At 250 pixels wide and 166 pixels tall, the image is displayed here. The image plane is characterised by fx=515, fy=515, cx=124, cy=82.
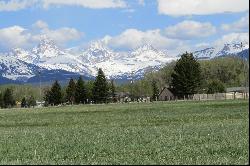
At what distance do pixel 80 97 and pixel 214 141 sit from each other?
138 m

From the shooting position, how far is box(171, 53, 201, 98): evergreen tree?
135250 millimetres

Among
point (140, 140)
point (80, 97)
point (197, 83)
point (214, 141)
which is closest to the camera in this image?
point (214, 141)

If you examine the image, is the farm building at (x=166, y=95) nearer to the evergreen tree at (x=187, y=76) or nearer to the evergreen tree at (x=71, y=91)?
the evergreen tree at (x=187, y=76)

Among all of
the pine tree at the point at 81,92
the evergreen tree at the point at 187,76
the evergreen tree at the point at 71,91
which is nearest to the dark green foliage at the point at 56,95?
the evergreen tree at the point at 71,91

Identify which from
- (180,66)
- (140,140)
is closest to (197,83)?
(180,66)

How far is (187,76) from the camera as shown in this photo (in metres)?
136

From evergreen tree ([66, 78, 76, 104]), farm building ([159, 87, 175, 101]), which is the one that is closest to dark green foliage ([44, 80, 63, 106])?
evergreen tree ([66, 78, 76, 104])

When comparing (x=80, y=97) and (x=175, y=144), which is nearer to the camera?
(x=175, y=144)

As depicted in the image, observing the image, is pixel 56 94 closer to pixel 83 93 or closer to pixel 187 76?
pixel 83 93

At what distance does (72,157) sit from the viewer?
18.8 metres

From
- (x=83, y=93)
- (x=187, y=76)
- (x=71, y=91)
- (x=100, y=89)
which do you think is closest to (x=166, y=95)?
(x=100, y=89)

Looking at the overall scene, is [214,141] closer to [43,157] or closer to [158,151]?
[158,151]

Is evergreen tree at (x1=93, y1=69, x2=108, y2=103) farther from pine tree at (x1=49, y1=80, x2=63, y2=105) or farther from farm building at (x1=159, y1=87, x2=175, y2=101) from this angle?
farm building at (x1=159, y1=87, x2=175, y2=101)

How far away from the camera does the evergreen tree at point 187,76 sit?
135m
